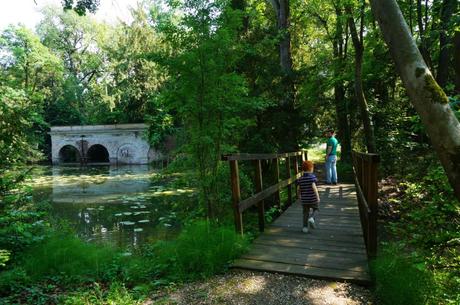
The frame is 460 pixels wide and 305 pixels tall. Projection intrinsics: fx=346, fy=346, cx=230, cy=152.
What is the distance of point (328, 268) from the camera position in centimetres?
382

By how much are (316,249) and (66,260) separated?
3.49 meters

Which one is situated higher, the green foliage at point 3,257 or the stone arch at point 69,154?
the stone arch at point 69,154

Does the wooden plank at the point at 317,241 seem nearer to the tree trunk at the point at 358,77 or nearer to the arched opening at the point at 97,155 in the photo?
the tree trunk at the point at 358,77

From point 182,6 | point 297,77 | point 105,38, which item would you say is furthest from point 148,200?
point 105,38

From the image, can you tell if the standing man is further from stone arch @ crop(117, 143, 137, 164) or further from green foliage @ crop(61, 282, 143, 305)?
stone arch @ crop(117, 143, 137, 164)

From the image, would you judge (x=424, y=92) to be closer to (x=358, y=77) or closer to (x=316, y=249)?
(x=316, y=249)

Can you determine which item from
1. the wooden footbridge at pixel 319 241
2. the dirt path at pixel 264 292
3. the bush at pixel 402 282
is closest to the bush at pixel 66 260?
the dirt path at pixel 264 292

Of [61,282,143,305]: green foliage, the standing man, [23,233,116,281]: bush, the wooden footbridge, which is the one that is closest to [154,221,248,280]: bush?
the wooden footbridge

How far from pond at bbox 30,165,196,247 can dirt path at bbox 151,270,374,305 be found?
306 centimetres

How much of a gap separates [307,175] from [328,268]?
1893 mm

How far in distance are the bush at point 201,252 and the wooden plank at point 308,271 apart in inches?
7.7

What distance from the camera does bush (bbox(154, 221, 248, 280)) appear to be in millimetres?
3955

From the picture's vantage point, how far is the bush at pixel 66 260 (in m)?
4.52

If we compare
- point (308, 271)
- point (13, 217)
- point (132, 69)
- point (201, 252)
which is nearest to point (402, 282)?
point (308, 271)
